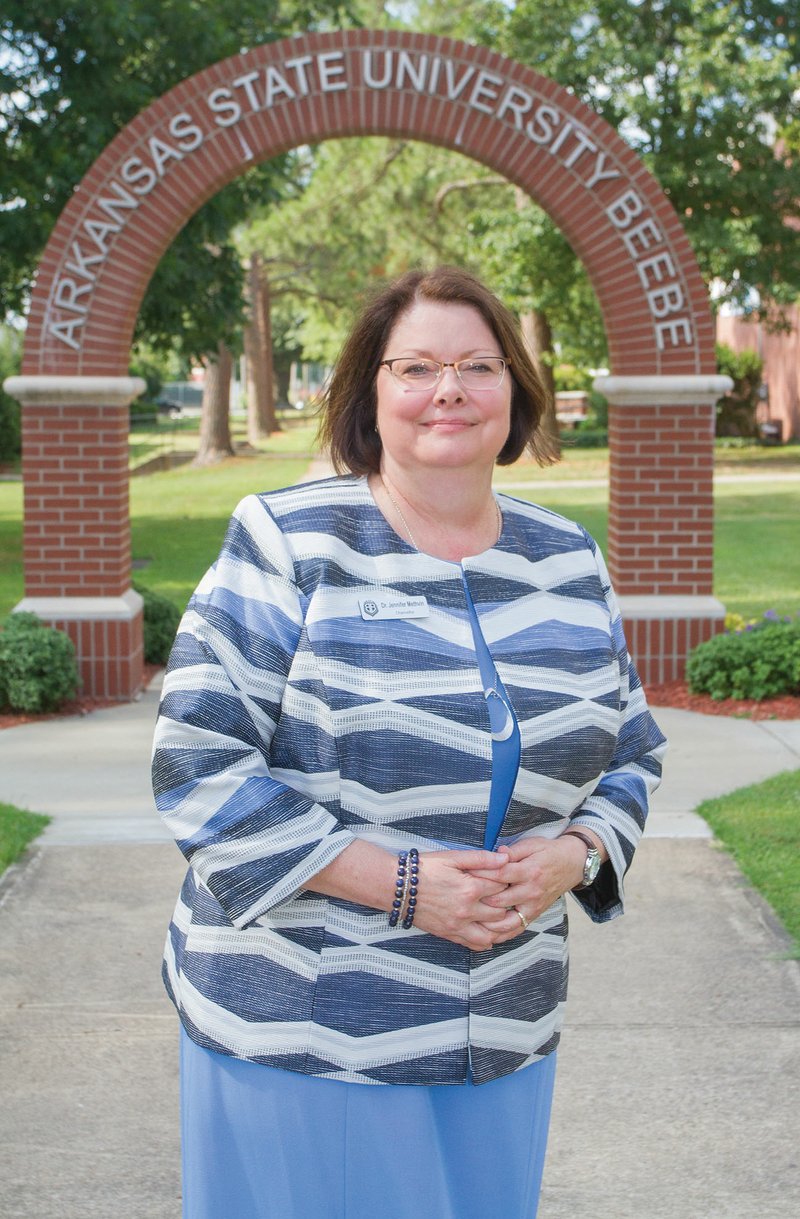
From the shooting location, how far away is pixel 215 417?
108 ft

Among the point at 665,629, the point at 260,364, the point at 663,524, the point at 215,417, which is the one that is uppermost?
the point at 260,364

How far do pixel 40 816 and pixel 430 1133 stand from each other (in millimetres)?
4662

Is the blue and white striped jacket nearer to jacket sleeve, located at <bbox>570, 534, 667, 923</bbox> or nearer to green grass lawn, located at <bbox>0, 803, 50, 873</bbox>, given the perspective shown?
jacket sleeve, located at <bbox>570, 534, 667, 923</bbox>

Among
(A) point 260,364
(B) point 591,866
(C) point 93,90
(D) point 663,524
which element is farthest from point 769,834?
(A) point 260,364

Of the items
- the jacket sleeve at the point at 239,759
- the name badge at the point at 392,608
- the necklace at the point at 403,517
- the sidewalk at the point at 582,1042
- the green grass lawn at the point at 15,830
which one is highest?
the necklace at the point at 403,517

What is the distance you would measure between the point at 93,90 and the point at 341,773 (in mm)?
14520

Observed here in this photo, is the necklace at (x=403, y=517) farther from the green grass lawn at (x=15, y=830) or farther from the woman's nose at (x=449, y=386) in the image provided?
the green grass lawn at (x=15, y=830)

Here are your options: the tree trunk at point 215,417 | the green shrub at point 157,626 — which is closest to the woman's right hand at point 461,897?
the green shrub at point 157,626

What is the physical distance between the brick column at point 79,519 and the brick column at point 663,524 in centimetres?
295

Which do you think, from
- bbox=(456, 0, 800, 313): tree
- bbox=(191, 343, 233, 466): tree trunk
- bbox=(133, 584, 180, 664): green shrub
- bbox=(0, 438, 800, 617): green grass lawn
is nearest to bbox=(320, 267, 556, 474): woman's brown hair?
bbox=(0, 438, 800, 617): green grass lawn

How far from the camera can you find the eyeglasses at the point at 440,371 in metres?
2.37

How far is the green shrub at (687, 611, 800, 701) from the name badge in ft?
22.7

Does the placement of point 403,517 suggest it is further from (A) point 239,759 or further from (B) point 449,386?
(A) point 239,759

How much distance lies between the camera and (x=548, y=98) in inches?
357
